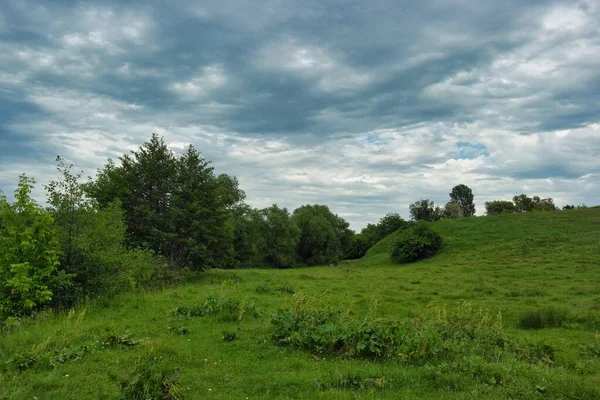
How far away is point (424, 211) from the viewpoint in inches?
4109

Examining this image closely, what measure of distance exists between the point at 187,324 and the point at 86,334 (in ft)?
8.59

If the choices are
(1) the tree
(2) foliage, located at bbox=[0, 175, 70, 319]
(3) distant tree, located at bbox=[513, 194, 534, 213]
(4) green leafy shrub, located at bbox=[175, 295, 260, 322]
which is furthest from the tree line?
(1) the tree

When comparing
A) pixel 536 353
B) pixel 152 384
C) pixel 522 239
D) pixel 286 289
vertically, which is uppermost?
pixel 522 239

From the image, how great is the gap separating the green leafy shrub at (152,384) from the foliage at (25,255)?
28.0 ft

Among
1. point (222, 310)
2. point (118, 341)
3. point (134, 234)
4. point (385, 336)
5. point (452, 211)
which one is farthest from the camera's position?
point (452, 211)

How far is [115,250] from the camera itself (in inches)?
658

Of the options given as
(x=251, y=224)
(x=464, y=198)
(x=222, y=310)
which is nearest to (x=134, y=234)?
(x=222, y=310)

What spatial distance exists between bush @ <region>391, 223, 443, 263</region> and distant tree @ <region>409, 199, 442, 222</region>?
182 ft

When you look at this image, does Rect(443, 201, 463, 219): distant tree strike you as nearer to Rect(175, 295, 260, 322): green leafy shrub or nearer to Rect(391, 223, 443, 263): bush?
Rect(391, 223, 443, 263): bush

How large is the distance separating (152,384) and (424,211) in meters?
104

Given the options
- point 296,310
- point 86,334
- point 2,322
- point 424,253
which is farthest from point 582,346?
point 424,253

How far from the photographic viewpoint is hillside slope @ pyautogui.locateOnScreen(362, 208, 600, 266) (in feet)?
121

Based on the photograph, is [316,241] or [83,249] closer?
[83,249]

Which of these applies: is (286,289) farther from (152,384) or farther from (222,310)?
(152,384)
